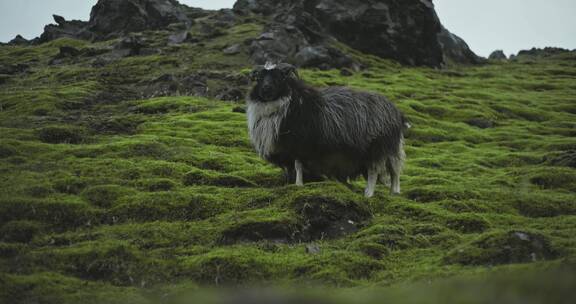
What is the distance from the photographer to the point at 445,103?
132ft

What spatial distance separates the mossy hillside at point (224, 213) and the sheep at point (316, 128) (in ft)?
3.04

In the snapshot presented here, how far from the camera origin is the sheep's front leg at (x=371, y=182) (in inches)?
538

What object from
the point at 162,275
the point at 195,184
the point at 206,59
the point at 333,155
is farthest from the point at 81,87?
the point at 162,275

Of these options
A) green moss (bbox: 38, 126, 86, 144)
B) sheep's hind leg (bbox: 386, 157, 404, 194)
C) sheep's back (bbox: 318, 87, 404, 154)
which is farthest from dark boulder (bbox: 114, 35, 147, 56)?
sheep's hind leg (bbox: 386, 157, 404, 194)

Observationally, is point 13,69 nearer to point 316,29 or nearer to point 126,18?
point 126,18

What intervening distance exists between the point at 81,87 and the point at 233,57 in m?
19.5

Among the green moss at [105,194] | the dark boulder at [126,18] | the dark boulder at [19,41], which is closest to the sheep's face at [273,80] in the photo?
the green moss at [105,194]

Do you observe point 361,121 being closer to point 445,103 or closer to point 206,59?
point 445,103

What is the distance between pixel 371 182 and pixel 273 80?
3448 mm

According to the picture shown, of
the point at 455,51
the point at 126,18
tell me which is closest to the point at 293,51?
the point at 126,18

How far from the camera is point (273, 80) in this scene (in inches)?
539

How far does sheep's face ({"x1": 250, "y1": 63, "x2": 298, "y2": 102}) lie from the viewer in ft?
44.8

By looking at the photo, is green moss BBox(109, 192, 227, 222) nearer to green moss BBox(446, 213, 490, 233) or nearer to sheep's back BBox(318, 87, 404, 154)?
sheep's back BBox(318, 87, 404, 154)

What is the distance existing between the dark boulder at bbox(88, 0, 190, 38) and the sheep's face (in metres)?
59.5
